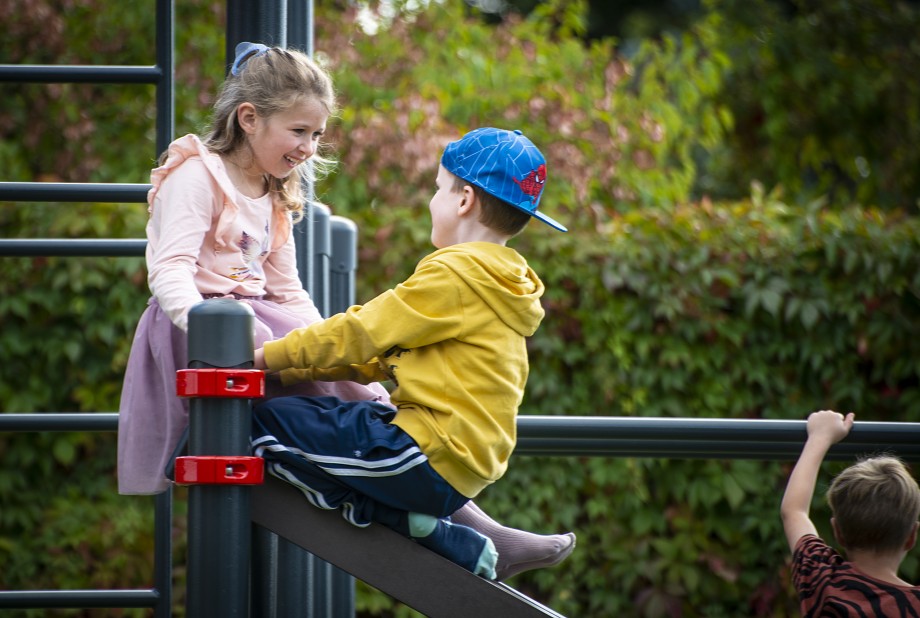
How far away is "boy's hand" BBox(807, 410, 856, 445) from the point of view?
2283 mm

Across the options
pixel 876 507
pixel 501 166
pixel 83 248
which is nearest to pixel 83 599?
pixel 83 248

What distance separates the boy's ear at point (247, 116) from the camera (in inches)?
83.8

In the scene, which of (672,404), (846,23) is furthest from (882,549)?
(846,23)

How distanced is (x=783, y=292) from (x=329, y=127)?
256cm

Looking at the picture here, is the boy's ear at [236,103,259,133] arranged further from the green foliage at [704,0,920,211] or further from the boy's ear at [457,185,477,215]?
the green foliage at [704,0,920,211]

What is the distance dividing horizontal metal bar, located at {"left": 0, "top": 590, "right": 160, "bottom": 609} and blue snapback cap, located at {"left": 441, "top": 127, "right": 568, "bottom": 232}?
1274 millimetres

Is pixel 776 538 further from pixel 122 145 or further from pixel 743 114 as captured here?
pixel 743 114

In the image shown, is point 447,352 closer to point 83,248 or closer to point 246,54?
point 246,54

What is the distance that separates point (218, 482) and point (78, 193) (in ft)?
3.57

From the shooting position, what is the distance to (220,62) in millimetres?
6188

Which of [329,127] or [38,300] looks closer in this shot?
[38,300]

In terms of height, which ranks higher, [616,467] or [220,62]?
[220,62]

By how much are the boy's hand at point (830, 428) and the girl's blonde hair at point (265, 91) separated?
119 cm

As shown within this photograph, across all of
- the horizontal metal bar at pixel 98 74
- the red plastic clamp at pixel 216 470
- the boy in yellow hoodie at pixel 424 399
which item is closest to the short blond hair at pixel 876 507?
the boy in yellow hoodie at pixel 424 399
